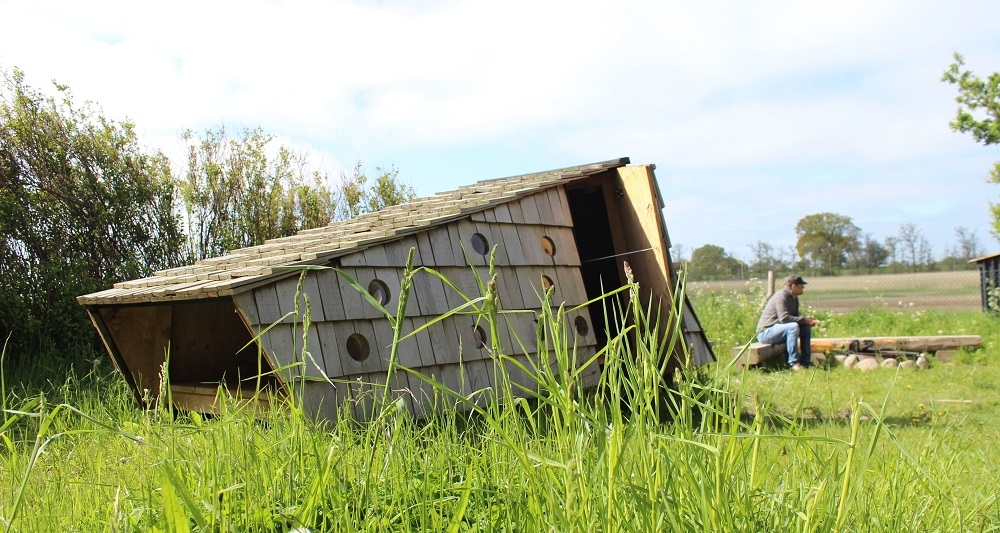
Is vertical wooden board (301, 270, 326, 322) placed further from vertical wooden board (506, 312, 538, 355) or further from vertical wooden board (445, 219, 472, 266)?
vertical wooden board (506, 312, 538, 355)

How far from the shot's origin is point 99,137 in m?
8.80

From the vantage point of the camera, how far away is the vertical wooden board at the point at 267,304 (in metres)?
4.02

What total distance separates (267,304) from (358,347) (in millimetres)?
785

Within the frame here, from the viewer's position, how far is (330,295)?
4.42 meters

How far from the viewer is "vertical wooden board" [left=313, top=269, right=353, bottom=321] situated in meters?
4.38

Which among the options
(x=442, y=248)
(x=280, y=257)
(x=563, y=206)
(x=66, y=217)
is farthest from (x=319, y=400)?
(x=66, y=217)

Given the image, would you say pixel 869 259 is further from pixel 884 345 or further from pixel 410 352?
pixel 410 352

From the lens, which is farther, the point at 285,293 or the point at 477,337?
the point at 477,337

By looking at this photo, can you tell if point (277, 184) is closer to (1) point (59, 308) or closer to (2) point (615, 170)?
(1) point (59, 308)

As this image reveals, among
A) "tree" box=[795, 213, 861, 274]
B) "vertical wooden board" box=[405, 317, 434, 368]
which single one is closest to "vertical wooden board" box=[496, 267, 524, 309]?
"vertical wooden board" box=[405, 317, 434, 368]

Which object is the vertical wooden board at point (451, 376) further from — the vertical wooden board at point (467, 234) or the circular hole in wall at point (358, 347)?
the vertical wooden board at point (467, 234)

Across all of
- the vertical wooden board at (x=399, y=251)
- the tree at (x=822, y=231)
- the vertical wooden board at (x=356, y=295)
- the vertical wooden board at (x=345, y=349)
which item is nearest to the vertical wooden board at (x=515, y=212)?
the vertical wooden board at (x=399, y=251)

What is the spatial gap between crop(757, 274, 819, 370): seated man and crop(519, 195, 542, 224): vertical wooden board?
17.3 feet

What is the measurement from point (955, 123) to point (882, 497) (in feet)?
57.4
